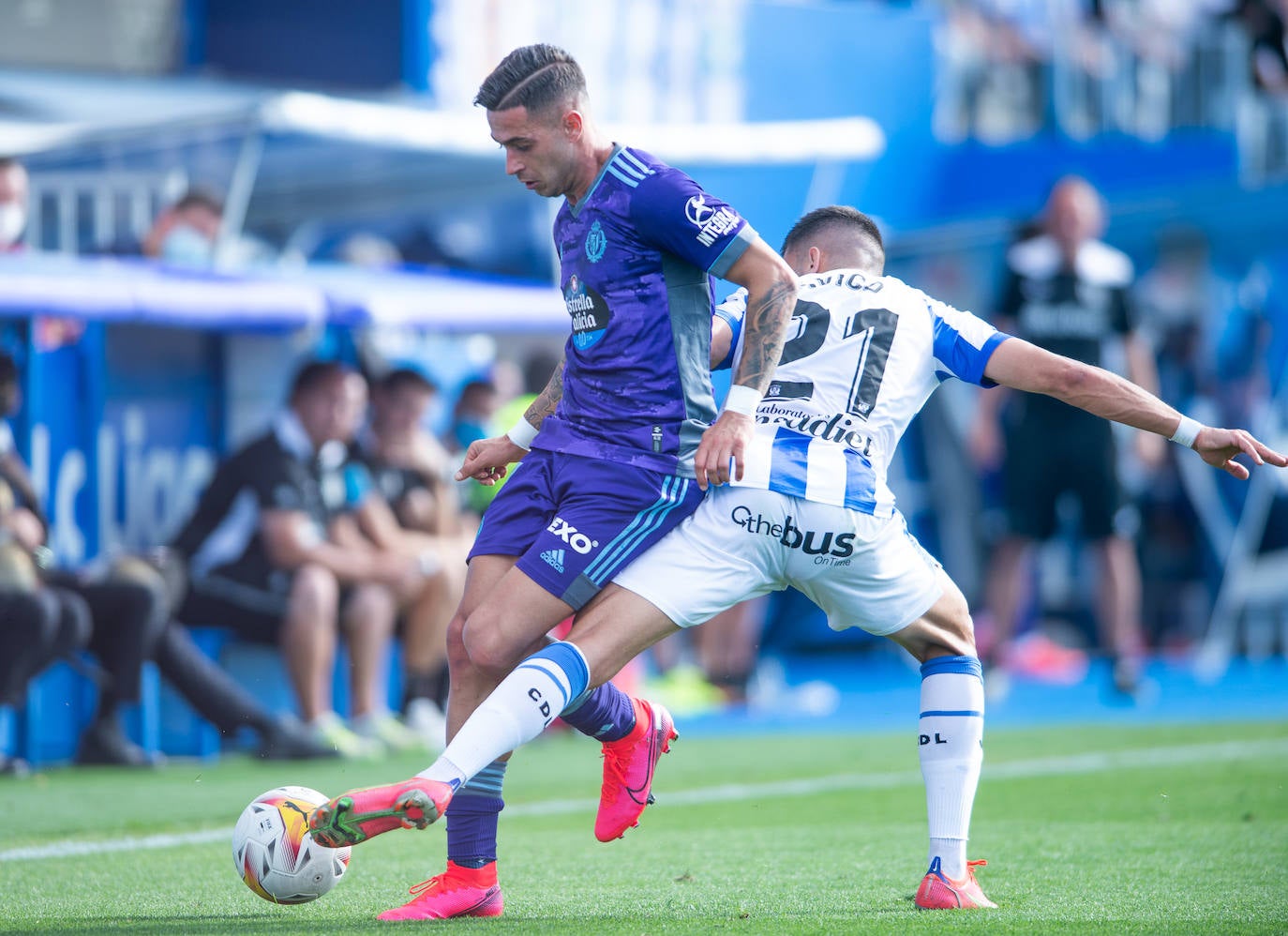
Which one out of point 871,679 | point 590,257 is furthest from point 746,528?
point 871,679

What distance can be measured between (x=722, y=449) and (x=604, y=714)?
35.1 inches

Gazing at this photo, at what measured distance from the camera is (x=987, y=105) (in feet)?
58.3

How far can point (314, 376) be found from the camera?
948 centimetres

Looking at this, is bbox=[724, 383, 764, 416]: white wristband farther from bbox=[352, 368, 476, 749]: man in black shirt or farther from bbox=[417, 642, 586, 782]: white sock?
bbox=[352, 368, 476, 749]: man in black shirt

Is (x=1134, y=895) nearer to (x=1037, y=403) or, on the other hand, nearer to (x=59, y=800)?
(x=59, y=800)

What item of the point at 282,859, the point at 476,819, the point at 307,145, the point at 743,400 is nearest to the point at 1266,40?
the point at 307,145

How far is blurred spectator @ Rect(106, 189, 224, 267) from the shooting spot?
1016 cm

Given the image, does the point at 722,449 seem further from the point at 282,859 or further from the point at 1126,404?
the point at 282,859

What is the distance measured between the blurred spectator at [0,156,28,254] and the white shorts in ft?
18.5

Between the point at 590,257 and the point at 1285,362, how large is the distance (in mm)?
10770

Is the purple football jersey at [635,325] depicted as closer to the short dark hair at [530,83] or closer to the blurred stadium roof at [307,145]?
the short dark hair at [530,83]

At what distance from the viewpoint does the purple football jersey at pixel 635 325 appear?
4.70m

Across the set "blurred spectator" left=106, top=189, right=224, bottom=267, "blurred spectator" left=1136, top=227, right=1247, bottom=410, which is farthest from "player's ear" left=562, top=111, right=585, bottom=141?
"blurred spectator" left=1136, top=227, right=1247, bottom=410

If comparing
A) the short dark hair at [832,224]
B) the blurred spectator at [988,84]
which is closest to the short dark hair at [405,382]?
the short dark hair at [832,224]
